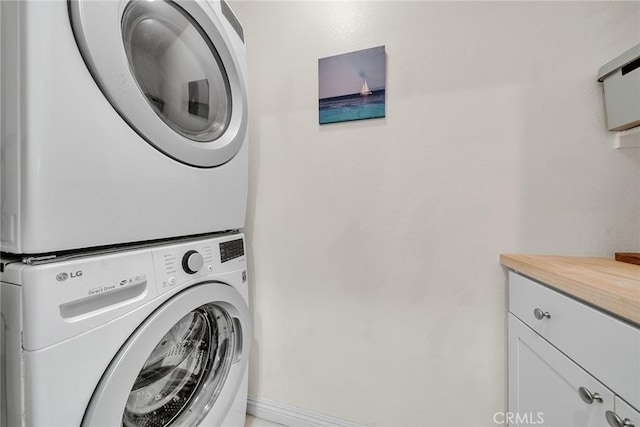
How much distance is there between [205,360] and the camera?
0.82m

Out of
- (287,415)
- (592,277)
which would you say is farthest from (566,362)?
(287,415)

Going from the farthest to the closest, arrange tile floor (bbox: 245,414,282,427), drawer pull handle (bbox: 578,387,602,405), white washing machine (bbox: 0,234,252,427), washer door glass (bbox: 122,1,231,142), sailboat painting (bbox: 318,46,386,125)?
tile floor (bbox: 245,414,282,427)
sailboat painting (bbox: 318,46,386,125)
washer door glass (bbox: 122,1,231,142)
drawer pull handle (bbox: 578,387,602,405)
white washing machine (bbox: 0,234,252,427)

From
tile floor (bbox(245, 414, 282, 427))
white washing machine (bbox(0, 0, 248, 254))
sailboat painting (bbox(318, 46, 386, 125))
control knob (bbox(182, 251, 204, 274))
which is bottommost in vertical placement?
tile floor (bbox(245, 414, 282, 427))

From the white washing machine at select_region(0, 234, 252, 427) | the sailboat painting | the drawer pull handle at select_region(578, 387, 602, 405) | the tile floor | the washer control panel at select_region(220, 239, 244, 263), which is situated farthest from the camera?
the tile floor

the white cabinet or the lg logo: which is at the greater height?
the lg logo

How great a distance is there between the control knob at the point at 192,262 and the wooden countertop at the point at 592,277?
861 mm

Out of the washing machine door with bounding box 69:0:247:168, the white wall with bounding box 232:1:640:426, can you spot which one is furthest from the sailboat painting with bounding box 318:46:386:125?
the washing machine door with bounding box 69:0:247:168

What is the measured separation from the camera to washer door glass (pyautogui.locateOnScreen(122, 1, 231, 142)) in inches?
24.0

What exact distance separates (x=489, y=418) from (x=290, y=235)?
974mm

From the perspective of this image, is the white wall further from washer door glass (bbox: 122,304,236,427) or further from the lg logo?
the lg logo

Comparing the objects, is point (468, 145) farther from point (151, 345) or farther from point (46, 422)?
point (46, 422)

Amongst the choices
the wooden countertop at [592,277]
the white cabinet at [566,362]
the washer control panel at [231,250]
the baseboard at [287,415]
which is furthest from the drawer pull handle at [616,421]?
the washer control panel at [231,250]

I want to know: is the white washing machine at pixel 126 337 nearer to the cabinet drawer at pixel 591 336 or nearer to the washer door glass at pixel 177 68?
the washer door glass at pixel 177 68

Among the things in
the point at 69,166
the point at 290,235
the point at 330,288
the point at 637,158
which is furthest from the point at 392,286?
the point at 69,166
